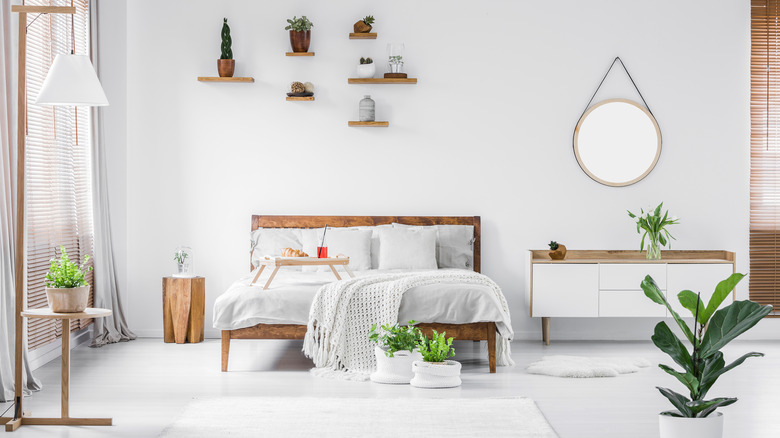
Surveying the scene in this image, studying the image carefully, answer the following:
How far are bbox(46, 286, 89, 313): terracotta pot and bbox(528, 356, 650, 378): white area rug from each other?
8.83ft

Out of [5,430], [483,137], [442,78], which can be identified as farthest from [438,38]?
[5,430]

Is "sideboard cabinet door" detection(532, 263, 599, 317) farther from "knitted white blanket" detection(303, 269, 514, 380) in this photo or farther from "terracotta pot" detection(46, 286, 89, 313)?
"terracotta pot" detection(46, 286, 89, 313)

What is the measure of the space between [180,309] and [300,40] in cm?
225

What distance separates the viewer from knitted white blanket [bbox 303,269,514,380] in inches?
190

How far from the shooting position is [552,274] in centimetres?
594

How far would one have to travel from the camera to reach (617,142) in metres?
6.35

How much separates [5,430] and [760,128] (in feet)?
18.6

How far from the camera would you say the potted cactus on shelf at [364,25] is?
6.18m

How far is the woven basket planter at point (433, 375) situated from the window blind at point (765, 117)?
10.6 feet

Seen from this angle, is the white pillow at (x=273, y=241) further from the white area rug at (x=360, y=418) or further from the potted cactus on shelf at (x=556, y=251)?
the white area rug at (x=360, y=418)

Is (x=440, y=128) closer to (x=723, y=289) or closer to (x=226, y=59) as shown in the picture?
(x=226, y=59)

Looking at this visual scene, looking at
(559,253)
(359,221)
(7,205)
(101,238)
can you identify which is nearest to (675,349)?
(559,253)

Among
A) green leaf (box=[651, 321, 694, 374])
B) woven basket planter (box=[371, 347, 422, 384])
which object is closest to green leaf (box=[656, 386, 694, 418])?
green leaf (box=[651, 321, 694, 374])

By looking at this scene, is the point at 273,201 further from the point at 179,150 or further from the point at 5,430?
the point at 5,430
